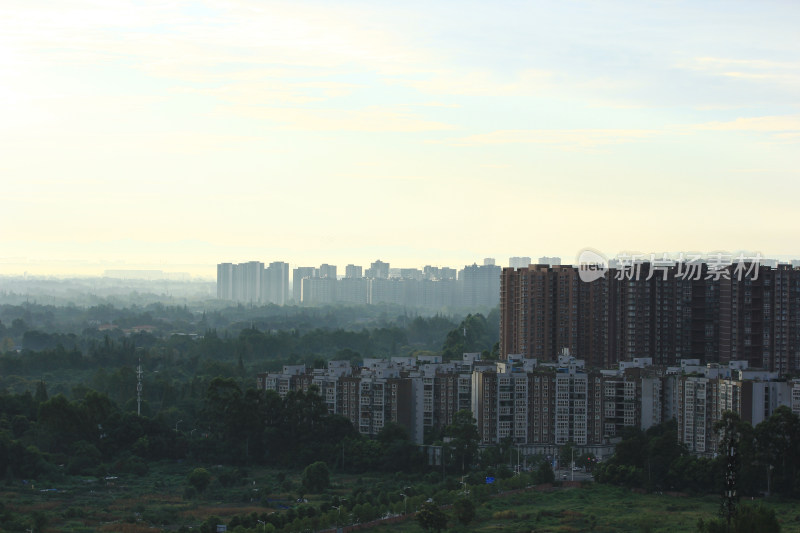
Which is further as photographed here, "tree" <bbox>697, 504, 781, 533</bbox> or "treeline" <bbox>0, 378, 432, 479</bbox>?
"treeline" <bbox>0, 378, 432, 479</bbox>

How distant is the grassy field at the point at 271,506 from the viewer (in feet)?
65.1

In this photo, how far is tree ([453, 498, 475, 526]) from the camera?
19.8 m

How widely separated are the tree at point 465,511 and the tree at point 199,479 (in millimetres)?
5589

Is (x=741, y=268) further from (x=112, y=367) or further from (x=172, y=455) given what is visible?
(x=112, y=367)

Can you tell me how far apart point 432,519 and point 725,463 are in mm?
5305

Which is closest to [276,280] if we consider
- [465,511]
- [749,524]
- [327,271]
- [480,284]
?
[327,271]

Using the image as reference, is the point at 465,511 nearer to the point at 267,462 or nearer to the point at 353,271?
the point at 267,462

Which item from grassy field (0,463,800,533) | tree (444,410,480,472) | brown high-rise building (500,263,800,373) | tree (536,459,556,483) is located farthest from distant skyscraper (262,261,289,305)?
tree (536,459,556,483)

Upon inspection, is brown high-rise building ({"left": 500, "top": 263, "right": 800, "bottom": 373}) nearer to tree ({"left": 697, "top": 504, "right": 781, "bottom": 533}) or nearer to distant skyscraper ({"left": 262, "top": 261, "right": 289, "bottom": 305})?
tree ({"left": 697, "top": 504, "right": 781, "bottom": 533})

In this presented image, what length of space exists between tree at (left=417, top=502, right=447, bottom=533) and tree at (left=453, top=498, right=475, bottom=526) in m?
0.52

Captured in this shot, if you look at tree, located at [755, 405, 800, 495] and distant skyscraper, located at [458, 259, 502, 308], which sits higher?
distant skyscraper, located at [458, 259, 502, 308]

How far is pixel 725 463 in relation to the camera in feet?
69.4

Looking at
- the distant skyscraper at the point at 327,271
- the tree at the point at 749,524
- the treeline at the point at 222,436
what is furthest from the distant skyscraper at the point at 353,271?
the tree at the point at 749,524

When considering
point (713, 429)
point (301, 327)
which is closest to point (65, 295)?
point (301, 327)
